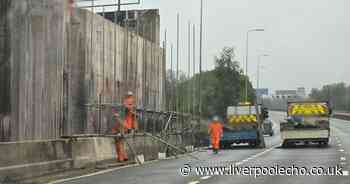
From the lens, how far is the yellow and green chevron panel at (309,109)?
36938mm

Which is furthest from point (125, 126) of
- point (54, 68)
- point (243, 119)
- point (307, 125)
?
point (243, 119)

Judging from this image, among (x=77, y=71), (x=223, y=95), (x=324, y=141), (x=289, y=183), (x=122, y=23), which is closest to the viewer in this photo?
(x=289, y=183)

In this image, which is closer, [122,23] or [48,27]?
[48,27]

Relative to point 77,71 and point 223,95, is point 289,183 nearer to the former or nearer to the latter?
point 77,71

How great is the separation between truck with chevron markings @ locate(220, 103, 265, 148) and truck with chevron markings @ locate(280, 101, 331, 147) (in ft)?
6.98

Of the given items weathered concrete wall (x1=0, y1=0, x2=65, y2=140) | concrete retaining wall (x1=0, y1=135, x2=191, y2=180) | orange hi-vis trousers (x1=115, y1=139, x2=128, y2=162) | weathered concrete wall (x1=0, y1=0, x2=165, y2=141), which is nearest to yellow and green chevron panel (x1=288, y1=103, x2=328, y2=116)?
weathered concrete wall (x1=0, y1=0, x2=165, y2=141)

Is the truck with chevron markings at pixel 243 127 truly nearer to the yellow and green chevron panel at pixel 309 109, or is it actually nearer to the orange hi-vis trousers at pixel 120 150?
the yellow and green chevron panel at pixel 309 109

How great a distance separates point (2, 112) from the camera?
61.9 ft

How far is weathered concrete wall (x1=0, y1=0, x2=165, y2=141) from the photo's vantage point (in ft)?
62.5

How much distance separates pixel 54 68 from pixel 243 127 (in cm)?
1861

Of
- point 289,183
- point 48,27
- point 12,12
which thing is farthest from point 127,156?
point 289,183

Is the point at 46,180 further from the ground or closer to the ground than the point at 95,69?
closer to the ground

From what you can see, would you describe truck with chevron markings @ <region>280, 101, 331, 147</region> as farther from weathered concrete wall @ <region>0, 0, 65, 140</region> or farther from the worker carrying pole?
weathered concrete wall @ <region>0, 0, 65, 140</region>

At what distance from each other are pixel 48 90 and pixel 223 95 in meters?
46.5
